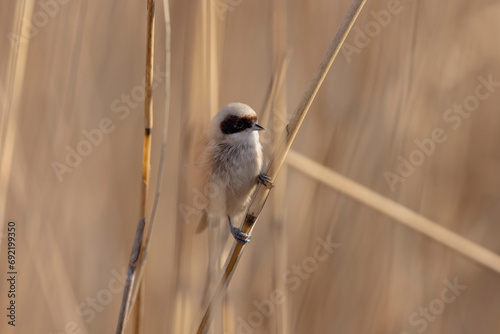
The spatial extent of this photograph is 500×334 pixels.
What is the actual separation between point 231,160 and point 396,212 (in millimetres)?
683

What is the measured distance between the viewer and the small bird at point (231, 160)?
1.76 m

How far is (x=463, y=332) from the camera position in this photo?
202cm

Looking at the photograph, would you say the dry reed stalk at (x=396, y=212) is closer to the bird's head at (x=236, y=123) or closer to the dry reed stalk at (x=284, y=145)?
the bird's head at (x=236, y=123)

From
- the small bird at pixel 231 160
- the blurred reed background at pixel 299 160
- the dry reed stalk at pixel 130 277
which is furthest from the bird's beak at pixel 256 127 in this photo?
the dry reed stalk at pixel 130 277

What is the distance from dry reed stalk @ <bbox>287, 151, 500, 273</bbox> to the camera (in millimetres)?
1799

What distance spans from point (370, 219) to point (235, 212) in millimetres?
601

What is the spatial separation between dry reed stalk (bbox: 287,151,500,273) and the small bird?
0.61ft

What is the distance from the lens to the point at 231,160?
1.80m

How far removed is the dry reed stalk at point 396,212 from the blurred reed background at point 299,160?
60 millimetres

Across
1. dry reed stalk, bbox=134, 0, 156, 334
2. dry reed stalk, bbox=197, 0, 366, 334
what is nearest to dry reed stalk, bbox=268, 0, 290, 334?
dry reed stalk, bbox=197, 0, 366, 334

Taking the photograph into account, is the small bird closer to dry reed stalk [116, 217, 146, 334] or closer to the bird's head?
the bird's head

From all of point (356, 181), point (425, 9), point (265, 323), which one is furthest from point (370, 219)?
point (425, 9)

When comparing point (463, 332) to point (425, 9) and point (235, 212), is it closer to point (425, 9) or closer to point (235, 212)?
point (235, 212)

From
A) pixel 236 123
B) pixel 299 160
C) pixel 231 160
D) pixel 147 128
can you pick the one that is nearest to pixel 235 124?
pixel 236 123
